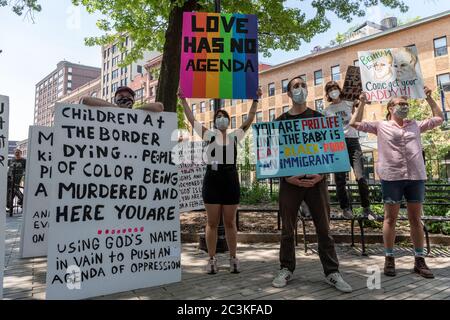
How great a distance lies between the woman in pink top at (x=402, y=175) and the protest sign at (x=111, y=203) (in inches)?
103

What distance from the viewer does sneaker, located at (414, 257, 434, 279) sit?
3990 millimetres

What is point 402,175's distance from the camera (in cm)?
409

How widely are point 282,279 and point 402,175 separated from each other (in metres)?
1.93

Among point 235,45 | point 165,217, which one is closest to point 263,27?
point 235,45

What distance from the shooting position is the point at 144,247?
3.69m

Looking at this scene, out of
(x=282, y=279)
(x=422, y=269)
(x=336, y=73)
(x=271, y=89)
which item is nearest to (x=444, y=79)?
(x=336, y=73)

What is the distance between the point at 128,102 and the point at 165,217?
5.06ft

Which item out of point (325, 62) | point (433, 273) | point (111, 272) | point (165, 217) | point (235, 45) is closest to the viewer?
point (111, 272)

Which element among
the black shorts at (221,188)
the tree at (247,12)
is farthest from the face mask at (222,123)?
the tree at (247,12)

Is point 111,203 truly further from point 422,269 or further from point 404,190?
point 422,269

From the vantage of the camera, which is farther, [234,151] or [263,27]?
[263,27]

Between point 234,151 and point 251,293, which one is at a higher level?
point 234,151

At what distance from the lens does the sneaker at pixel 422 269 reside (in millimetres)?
3990

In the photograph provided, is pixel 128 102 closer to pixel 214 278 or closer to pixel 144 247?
pixel 144 247
